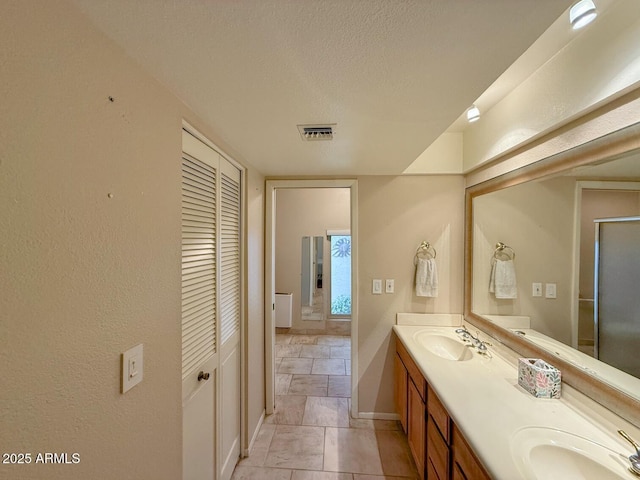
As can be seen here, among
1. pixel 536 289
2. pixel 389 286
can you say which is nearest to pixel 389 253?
pixel 389 286

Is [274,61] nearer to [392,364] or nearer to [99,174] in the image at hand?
[99,174]

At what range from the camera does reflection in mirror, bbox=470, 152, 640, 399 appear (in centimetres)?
105

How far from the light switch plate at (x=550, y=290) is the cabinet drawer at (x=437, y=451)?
0.98 m

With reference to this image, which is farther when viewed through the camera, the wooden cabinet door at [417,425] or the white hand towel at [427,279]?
the white hand towel at [427,279]

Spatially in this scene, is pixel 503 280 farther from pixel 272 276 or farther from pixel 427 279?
pixel 272 276

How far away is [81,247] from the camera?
2.21ft

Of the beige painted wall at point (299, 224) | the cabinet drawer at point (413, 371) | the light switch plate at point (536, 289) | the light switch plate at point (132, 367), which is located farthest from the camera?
Answer: the beige painted wall at point (299, 224)

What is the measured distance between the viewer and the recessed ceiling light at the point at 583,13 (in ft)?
2.95

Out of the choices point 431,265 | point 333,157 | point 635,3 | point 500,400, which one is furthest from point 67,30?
point 431,265

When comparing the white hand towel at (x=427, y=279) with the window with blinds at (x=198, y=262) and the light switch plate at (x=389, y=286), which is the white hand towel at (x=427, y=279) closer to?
the light switch plate at (x=389, y=286)

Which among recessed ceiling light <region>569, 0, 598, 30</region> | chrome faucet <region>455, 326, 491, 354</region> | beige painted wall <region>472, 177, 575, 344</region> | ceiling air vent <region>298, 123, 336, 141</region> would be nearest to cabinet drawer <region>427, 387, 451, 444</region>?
chrome faucet <region>455, 326, 491, 354</region>

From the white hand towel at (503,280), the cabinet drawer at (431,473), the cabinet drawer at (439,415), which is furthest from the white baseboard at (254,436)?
the white hand towel at (503,280)

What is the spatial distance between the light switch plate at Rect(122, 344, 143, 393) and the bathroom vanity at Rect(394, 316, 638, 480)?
1.23 meters

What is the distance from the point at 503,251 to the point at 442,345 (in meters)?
0.89
